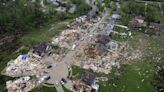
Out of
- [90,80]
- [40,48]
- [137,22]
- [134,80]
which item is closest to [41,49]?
[40,48]

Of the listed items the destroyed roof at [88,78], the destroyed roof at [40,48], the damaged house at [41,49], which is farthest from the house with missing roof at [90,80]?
the destroyed roof at [40,48]

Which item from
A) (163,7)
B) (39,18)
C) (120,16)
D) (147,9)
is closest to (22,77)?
(39,18)

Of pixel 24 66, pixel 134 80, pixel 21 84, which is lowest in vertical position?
pixel 134 80

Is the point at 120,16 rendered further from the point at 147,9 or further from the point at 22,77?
the point at 22,77

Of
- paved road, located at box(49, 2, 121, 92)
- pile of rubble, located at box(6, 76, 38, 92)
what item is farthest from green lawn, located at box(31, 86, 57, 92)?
pile of rubble, located at box(6, 76, 38, 92)

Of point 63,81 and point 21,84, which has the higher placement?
point 21,84

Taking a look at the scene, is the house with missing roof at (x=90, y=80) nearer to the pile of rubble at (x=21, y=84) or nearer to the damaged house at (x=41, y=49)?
the pile of rubble at (x=21, y=84)

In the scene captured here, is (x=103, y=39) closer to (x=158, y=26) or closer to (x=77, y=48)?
(x=77, y=48)

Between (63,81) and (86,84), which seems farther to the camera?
(63,81)

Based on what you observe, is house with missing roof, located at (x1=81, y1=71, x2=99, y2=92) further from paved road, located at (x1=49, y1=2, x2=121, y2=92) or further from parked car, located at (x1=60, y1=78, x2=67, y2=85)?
paved road, located at (x1=49, y1=2, x2=121, y2=92)

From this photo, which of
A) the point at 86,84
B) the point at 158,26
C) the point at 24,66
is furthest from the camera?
the point at 158,26
